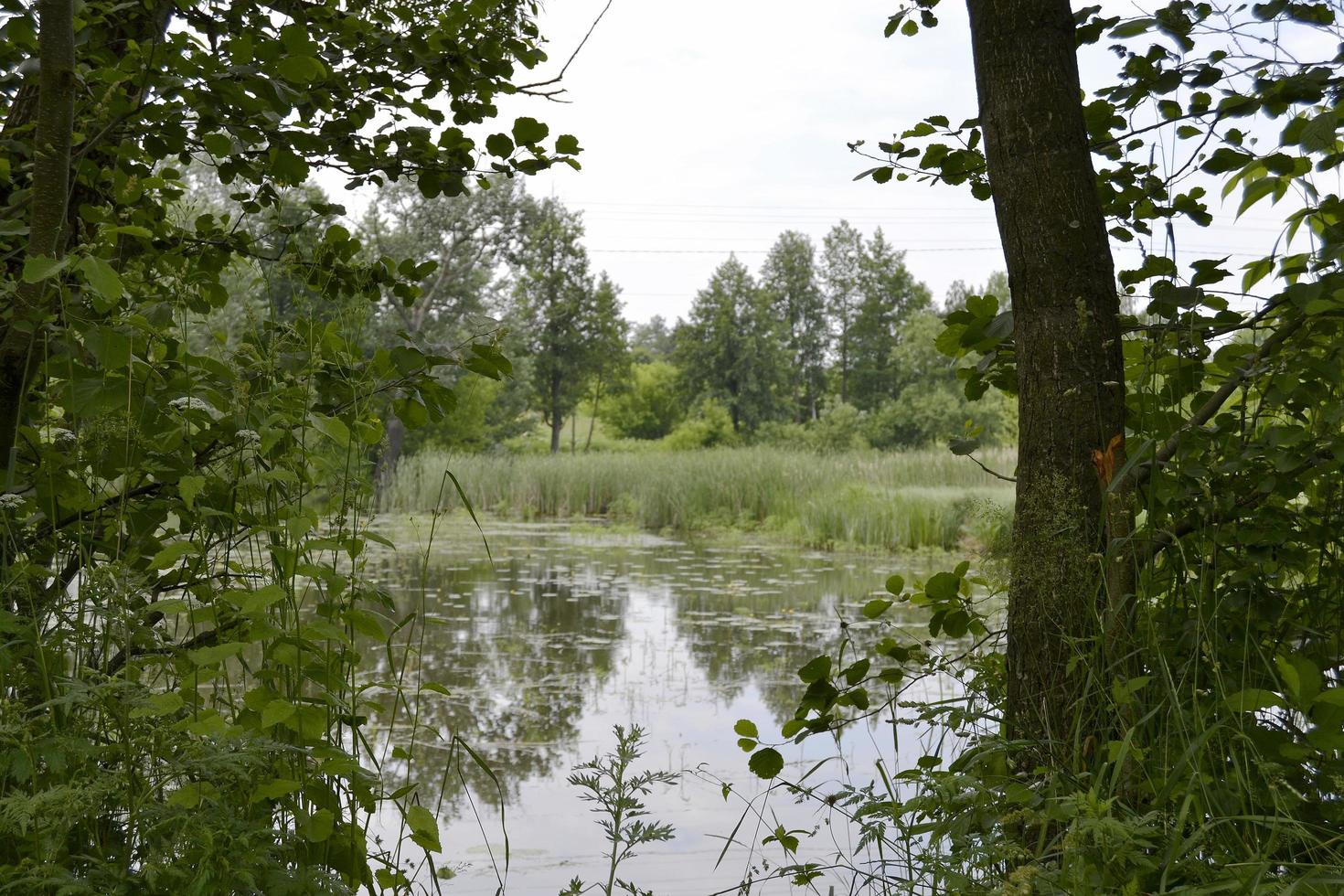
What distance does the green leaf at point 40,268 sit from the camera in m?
1.21

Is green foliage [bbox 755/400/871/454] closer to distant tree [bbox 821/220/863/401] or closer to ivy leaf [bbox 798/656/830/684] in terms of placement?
distant tree [bbox 821/220/863/401]

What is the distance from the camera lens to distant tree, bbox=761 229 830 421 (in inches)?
1569

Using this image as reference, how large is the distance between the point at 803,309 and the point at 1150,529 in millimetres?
39198

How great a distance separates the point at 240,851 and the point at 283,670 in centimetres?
34

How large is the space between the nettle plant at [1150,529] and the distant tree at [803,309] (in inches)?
1489

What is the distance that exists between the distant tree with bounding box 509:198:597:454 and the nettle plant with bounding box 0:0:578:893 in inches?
1098

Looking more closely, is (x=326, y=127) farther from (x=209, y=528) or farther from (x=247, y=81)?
(x=209, y=528)

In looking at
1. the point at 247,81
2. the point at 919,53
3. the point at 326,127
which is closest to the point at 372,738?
the point at 326,127

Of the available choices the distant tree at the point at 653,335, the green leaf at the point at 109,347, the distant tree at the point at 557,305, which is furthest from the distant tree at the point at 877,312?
the green leaf at the point at 109,347

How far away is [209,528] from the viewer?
5.58 ft

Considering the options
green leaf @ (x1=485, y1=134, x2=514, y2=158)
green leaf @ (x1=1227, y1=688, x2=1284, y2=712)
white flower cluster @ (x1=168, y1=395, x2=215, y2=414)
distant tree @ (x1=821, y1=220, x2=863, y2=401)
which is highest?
distant tree @ (x1=821, y1=220, x2=863, y2=401)

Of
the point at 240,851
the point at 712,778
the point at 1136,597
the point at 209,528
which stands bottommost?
the point at 712,778

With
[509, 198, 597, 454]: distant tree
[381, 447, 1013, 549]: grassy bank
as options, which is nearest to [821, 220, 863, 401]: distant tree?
[509, 198, 597, 454]: distant tree

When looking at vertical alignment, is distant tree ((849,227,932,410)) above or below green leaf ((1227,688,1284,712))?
above
